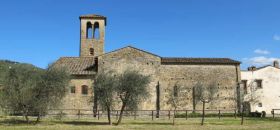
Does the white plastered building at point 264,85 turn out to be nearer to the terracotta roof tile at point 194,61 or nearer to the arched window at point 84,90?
the terracotta roof tile at point 194,61

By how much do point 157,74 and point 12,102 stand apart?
20.1 metres

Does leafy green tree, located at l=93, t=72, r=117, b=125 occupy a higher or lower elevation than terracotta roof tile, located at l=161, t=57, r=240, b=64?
lower

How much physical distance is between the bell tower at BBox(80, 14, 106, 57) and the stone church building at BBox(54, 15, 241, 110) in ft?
24.8

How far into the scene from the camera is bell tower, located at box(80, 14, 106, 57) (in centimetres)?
Answer: 5584

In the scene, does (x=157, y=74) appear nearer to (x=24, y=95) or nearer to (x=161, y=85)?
(x=161, y=85)

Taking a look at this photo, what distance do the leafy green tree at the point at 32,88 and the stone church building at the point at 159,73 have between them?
12.5 meters

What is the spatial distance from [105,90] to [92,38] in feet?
83.3

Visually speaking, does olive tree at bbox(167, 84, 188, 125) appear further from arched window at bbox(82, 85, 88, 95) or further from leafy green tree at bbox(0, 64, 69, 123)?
leafy green tree at bbox(0, 64, 69, 123)

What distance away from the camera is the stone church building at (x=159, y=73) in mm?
44875

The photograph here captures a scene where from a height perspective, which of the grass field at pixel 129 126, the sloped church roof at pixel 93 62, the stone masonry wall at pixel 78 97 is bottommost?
the grass field at pixel 129 126

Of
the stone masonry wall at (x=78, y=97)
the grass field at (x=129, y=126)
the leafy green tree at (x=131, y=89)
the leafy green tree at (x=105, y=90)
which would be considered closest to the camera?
the grass field at (x=129, y=126)

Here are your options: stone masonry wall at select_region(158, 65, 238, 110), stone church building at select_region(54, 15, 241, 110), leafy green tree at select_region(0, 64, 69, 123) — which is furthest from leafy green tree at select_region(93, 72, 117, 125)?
stone masonry wall at select_region(158, 65, 238, 110)

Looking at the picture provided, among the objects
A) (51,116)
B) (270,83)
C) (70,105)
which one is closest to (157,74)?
(70,105)

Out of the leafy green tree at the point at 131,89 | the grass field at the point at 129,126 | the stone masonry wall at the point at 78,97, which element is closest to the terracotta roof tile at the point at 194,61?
the stone masonry wall at the point at 78,97
